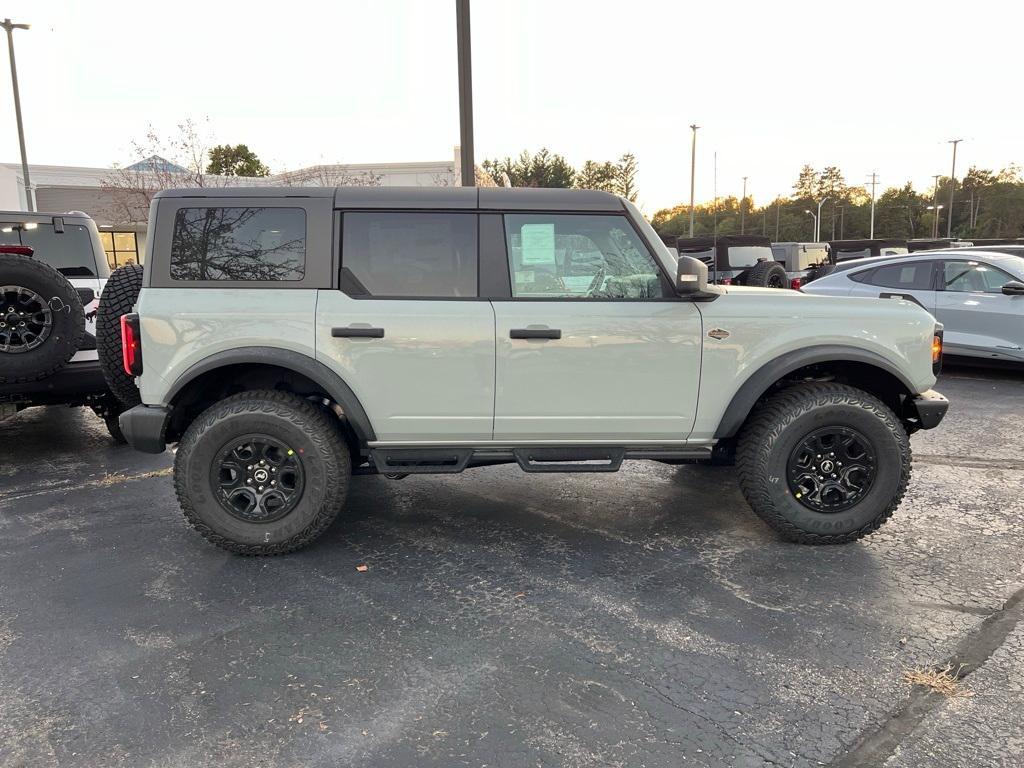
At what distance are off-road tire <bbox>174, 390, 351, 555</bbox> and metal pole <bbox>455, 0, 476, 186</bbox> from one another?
4184 millimetres

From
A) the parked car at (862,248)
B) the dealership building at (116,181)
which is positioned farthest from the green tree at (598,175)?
the parked car at (862,248)

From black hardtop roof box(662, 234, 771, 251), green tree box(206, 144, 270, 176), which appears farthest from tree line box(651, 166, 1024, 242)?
black hardtop roof box(662, 234, 771, 251)

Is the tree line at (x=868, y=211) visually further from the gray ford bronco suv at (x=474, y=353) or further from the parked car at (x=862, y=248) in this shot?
the gray ford bronco suv at (x=474, y=353)

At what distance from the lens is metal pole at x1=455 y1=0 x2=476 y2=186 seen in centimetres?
736

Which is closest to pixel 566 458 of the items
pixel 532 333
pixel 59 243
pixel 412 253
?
pixel 532 333

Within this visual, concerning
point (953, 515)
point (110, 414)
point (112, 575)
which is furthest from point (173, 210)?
point (953, 515)

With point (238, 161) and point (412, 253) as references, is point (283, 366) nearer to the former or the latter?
point (412, 253)

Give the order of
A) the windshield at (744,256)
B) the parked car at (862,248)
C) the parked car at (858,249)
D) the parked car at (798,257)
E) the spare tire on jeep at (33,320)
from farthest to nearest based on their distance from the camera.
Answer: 1. the parked car at (862,248)
2. the parked car at (858,249)
3. the parked car at (798,257)
4. the windshield at (744,256)
5. the spare tire on jeep at (33,320)

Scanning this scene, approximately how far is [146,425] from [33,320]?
6.58 ft

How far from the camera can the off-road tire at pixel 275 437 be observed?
383 cm

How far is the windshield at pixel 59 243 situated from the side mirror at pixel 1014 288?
32.2ft

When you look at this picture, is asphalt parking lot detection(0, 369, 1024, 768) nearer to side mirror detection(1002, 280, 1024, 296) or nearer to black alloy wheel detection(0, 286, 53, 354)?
black alloy wheel detection(0, 286, 53, 354)

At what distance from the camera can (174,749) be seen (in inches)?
95.3

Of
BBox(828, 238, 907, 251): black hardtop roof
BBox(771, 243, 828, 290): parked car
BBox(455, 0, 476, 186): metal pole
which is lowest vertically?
BBox(771, 243, 828, 290): parked car
